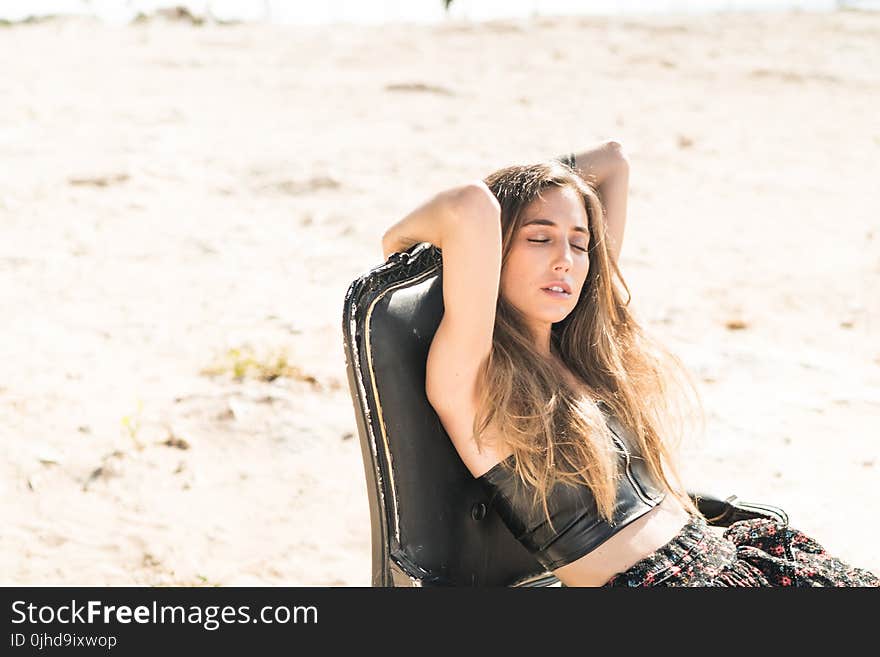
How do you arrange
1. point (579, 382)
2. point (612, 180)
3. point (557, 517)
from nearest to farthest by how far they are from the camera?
point (557, 517) < point (579, 382) < point (612, 180)

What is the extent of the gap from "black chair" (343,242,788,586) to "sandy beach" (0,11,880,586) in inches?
63.2

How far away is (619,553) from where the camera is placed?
2.53 meters

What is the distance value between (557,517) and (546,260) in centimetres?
70

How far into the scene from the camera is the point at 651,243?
29.1 ft

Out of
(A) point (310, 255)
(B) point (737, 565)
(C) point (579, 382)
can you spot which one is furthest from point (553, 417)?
(A) point (310, 255)

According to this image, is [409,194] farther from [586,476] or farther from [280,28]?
[280,28]

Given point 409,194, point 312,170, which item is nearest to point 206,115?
point 312,170

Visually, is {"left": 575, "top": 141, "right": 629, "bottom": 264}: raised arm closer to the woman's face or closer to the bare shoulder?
the woman's face

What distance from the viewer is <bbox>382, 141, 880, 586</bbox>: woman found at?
2473mm

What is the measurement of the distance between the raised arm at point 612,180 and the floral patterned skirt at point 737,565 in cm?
100

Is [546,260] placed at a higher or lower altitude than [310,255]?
higher

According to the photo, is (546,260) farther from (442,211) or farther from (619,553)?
(619,553)

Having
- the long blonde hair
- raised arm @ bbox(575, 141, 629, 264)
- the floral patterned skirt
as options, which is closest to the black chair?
the long blonde hair

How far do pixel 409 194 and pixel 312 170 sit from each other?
1204 mm
